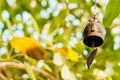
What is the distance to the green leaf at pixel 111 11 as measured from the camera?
1.59 m

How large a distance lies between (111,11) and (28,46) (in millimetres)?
597

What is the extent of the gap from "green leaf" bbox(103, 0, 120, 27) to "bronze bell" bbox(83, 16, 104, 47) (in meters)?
0.04

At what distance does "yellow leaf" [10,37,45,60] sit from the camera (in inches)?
81.0

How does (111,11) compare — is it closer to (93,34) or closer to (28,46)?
(93,34)

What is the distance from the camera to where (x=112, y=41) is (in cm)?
305

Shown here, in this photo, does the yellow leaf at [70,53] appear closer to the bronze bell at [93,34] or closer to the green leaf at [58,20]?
the green leaf at [58,20]

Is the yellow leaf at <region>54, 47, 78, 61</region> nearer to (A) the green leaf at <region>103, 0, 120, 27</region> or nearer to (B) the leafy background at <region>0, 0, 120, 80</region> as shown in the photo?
(B) the leafy background at <region>0, 0, 120, 80</region>

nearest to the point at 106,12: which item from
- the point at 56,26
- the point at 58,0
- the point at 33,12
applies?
the point at 56,26

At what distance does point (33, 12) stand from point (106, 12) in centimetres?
162

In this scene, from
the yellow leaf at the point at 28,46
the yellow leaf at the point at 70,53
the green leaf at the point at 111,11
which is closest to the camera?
the green leaf at the point at 111,11

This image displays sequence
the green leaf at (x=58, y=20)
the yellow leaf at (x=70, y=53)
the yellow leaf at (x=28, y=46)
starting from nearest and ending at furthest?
the yellow leaf at (x=28, y=46), the yellow leaf at (x=70, y=53), the green leaf at (x=58, y=20)

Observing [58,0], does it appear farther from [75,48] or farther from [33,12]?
[75,48]

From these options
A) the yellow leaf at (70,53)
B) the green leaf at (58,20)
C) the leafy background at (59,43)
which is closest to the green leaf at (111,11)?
the leafy background at (59,43)

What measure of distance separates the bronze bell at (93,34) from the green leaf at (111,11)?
0.13ft
